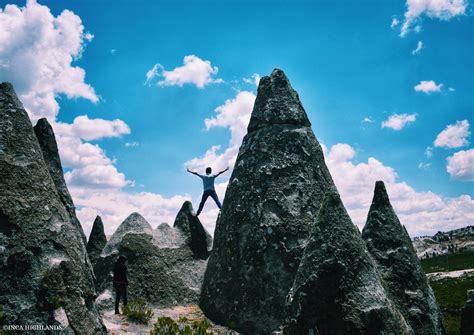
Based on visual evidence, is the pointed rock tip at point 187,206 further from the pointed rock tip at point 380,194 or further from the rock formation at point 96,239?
the pointed rock tip at point 380,194

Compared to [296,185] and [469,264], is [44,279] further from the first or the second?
[469,264]

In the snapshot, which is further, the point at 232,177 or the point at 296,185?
the point at 232,177

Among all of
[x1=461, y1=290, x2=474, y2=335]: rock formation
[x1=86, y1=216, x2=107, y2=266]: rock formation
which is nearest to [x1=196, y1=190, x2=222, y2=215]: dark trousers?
[x1=86, y1=216, x2=107, y2=266]: rock formation

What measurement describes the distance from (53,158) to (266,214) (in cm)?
572

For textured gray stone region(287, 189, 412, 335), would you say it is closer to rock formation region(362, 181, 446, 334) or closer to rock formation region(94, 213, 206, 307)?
rock formation region(362, 181, 446, 334)

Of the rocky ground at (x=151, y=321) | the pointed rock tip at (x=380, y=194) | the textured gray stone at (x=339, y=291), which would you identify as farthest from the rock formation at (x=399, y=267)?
the rocky ground at (x=151, y=321)

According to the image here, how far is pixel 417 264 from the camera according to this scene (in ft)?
37.7

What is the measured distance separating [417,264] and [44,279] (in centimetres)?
929

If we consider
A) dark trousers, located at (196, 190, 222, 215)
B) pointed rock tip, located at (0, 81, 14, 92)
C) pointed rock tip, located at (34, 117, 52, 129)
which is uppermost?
pointed rock tip, located at (0, 81, 14, 92)

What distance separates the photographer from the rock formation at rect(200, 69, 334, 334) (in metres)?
11.1

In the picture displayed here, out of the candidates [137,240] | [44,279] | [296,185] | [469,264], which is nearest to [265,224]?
[296,185]

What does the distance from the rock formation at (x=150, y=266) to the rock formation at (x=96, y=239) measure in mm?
3416

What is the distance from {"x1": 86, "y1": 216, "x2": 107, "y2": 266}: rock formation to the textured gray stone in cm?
1164

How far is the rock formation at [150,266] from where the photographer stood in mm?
13316
